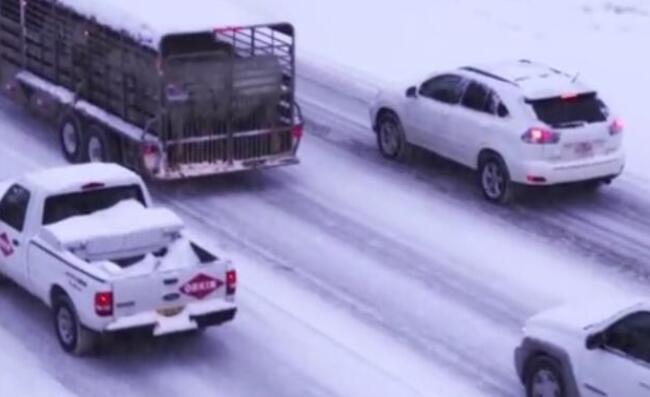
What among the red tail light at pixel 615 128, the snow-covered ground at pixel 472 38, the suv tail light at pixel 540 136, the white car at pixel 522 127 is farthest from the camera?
the snow-covered ground at pixel 472 38

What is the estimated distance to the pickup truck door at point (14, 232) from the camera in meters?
18.1

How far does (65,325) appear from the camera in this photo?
17516 mm

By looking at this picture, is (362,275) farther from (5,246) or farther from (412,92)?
(412,92)

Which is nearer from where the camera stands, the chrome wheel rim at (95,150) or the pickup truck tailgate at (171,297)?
the pickup truck tailgate at (171,297)

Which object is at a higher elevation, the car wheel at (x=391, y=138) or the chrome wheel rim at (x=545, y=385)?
the chrome wheel rim at (x=545, y=385)

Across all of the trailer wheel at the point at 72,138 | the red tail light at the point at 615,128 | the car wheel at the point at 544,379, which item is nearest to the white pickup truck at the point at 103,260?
the car wheel at the point at 544,379

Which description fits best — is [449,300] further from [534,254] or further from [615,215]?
[615,215]

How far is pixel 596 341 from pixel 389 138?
10209 millimetres

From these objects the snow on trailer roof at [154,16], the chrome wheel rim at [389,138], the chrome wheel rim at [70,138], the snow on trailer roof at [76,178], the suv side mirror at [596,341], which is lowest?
the chrome wheel rim at [70,138]

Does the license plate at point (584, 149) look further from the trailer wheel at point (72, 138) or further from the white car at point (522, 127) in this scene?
the trailer wheel at point (72, 138)

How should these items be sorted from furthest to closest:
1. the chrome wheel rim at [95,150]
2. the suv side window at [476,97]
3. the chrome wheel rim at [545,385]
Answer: the chrome wheel rim at [95,150] < the suv side window at [476,97] < the chrome wheel rim at [545,385]

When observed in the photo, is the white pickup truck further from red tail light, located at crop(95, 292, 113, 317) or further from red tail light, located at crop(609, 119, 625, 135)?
red tail light, located at crop(609, 119, 625, 135)

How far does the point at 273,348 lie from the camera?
1797cm

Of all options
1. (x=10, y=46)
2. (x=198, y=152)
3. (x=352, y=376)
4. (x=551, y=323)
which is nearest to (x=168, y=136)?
(x=198, y=152)
